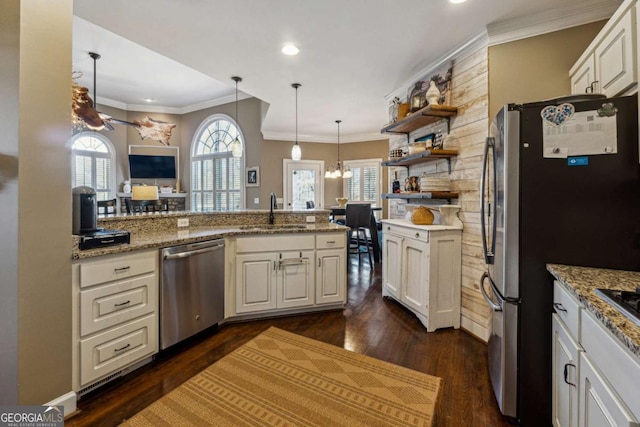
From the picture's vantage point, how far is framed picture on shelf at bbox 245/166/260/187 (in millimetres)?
6855

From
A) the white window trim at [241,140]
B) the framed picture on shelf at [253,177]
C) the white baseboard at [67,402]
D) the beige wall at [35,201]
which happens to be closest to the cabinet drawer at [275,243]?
the beige wall at [35,201]

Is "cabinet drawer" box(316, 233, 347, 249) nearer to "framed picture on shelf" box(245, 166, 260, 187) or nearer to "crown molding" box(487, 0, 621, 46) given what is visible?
"crown molding" box(487, 0, 621, 46)

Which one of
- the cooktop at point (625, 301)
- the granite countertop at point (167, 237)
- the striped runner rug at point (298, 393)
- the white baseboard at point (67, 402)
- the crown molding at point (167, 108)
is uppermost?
the crown molding at point (167, 108)

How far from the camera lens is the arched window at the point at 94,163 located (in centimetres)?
666

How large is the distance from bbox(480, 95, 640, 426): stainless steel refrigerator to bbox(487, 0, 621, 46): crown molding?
1.18 meters

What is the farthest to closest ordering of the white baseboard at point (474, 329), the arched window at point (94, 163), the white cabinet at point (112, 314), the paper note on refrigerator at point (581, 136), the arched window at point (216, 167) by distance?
the arched window at point (216, 167), the arched window at point (94, 163), the white baseboard at point (474, 329), the white cabinet at point (112, 314), the paper note on refrigerator at point (581, 136)

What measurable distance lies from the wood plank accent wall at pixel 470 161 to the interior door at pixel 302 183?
469 centimetres

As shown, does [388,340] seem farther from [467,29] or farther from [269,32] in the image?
[269,32]

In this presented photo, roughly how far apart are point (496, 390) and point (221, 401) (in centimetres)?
160

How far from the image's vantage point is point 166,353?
2.30 m

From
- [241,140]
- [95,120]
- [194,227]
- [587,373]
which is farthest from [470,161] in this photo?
[241,140]

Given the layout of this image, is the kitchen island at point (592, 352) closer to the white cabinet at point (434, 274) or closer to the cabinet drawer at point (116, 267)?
the white cabinet at point (434, 274)

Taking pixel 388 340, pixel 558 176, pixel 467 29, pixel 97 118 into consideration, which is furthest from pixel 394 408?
pixel 97 118

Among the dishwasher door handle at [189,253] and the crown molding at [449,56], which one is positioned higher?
the crown molding at [449,56]
